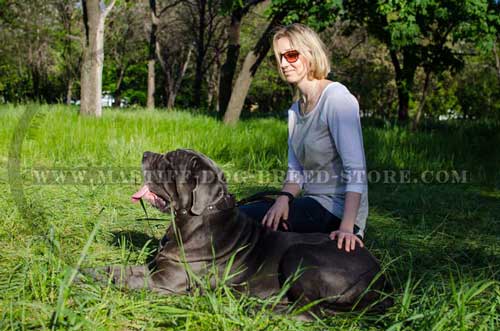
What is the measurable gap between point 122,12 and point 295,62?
29741 millimetres

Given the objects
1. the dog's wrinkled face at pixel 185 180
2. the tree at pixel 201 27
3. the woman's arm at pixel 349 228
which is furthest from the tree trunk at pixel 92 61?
the tree at pixel 201 27

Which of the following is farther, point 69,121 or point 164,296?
point 69,121

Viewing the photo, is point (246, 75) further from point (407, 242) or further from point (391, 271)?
point (391, 271)

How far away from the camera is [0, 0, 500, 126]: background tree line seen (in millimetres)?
11805

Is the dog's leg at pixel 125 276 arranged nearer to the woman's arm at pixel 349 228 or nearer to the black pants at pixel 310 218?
the black pants at pixel 310 218

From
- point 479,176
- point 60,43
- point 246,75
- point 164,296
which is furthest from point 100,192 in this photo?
point 60,43

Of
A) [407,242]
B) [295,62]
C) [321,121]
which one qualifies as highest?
[295,62]

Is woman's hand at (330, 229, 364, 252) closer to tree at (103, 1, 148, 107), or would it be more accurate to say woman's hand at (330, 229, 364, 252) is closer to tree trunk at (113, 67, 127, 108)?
tree at (103, 1, 148, 107)

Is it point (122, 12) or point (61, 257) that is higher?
point (122, 12)

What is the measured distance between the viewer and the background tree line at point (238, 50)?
38.7ft

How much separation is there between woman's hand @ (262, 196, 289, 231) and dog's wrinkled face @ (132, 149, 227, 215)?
2.01 feet

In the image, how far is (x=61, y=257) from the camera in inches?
125

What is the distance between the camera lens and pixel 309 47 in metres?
3.48

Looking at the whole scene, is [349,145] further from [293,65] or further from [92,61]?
[92,61]
